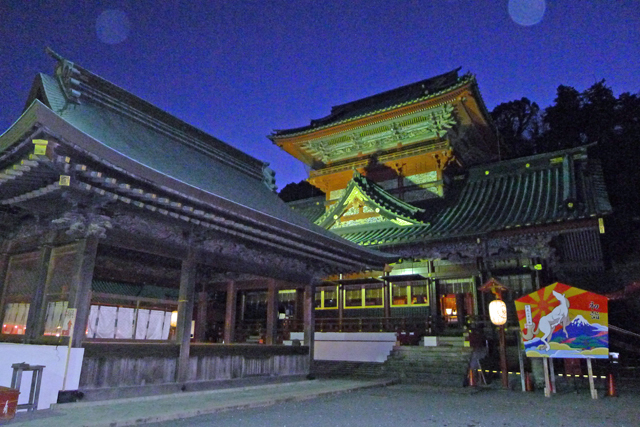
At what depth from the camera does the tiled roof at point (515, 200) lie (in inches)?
624

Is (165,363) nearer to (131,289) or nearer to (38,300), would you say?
(38,300)

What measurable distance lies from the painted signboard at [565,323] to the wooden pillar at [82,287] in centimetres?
1113

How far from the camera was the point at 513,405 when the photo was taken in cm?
1027

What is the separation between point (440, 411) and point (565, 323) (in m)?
4.87

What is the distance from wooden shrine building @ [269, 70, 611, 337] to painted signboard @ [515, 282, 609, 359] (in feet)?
13.7

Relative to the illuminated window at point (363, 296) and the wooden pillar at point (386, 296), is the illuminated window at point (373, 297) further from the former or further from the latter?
the wooden pillar at point (386, 296)

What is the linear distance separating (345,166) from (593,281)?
1480 cm

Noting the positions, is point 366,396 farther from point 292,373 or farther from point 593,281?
point 593,281

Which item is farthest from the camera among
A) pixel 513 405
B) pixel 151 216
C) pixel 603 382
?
pixel 603 382

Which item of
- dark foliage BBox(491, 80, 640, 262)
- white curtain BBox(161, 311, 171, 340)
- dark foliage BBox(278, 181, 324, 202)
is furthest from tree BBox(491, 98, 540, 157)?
white curtain BBox(161, 311, 171, 340)

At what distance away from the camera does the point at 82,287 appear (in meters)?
8.45

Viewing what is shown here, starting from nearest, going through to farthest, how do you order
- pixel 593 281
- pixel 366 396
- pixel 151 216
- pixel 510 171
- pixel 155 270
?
pixel 151 216, pixel 366 396, pixel 155 270, pixel 510 171, pixel 593 281

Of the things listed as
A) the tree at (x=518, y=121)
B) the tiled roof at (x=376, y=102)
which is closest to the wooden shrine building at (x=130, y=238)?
the tiled roof at (x=376, y=102)

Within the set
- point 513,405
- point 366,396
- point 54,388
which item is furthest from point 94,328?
point 513,405
